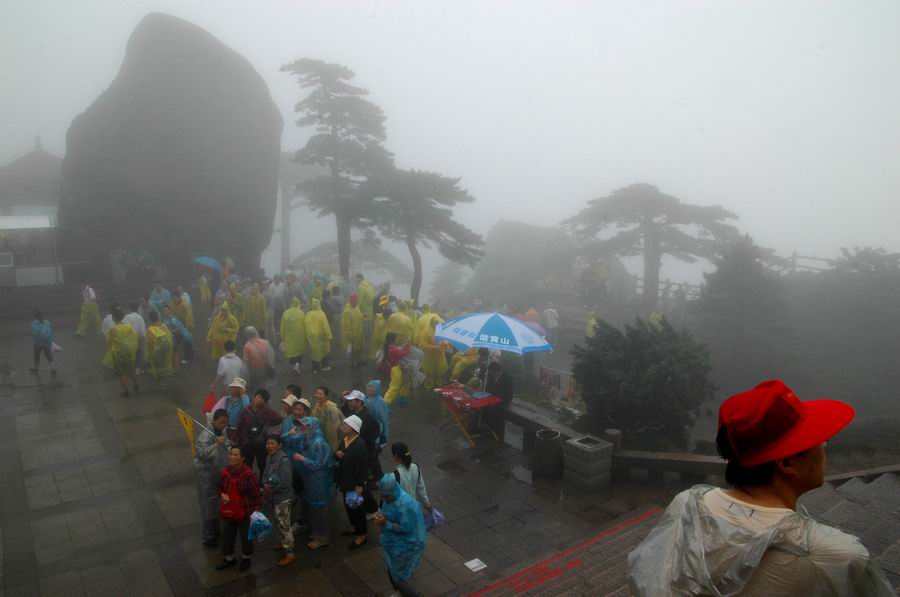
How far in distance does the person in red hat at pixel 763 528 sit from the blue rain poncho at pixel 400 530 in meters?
3.42

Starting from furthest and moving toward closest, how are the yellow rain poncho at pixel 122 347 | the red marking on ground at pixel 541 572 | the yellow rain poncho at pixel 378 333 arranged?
the yellow rain poncho at pixel 378 333 → the yellow rain poncho at pixel 122 347 → the red marking on ground at pixel 541 572

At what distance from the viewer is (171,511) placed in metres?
7.38

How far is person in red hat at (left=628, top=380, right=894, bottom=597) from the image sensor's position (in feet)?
5.69

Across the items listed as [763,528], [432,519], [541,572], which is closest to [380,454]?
[432,519]

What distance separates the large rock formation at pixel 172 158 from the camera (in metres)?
24.1

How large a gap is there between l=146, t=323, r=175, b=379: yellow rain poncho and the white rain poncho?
11.6 m

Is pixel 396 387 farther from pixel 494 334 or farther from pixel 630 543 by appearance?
pixel 630 543

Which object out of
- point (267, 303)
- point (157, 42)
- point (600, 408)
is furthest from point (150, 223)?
point (600, 408)

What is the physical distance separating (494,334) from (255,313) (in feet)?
26.9

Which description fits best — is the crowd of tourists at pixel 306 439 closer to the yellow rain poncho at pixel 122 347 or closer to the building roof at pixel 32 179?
the yellow rain poncho at pixel 122 347

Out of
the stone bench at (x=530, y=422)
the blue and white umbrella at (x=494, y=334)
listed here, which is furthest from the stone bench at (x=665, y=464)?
the blue and white umbrella at (x=494, y=334)

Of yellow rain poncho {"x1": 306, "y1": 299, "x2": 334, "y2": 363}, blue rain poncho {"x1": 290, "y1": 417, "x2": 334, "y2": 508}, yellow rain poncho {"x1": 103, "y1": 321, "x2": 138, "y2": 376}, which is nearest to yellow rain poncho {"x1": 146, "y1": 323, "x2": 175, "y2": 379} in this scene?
yellow rain poncho {"x1": 103, "y1": 321, "x2": 138, "y2": 376}

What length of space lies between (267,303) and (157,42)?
16.2 m

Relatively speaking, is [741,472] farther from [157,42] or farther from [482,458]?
[157,42]
